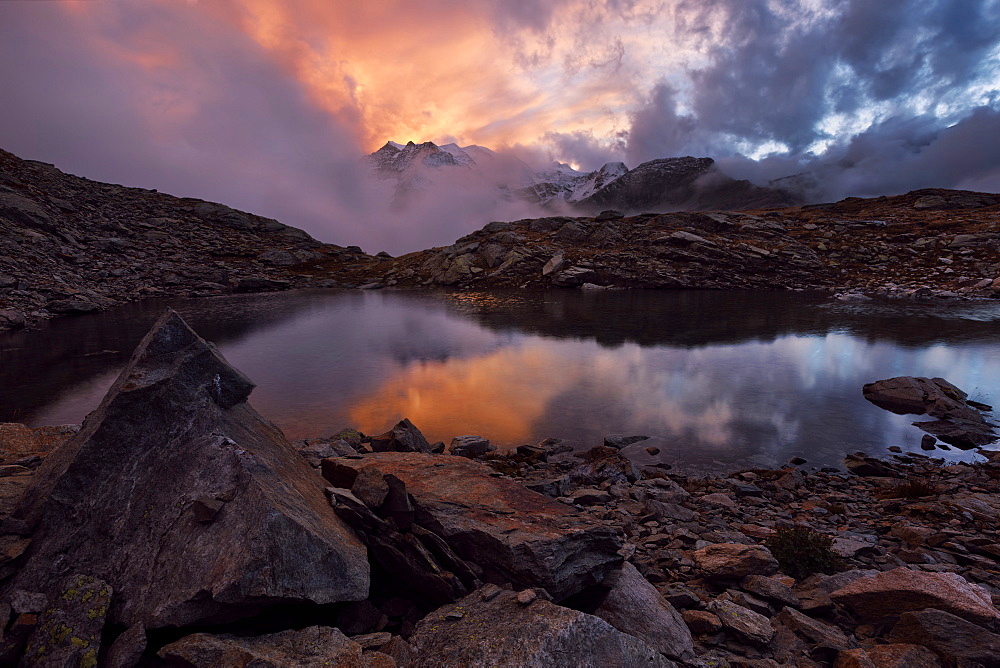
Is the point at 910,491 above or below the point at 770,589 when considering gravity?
below

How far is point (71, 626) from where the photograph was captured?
13.7 ft

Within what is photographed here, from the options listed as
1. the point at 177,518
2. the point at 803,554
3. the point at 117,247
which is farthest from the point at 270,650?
the point at 117,247

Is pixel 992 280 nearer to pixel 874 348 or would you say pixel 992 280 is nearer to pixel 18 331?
pixel 874 348

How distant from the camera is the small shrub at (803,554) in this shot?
8.14 meters

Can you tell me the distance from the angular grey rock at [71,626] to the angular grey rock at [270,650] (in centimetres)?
77

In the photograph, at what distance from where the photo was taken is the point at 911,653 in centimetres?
541

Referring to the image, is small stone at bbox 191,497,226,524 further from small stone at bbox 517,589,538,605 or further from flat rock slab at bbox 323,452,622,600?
small stone at bbox 517,589,538,605

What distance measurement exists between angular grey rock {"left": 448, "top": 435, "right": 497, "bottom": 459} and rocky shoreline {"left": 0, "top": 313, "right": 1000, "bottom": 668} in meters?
7.10

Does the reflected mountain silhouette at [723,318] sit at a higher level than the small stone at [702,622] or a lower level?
lower

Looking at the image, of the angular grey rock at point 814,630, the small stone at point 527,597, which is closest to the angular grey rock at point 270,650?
the small stone at point 527,597

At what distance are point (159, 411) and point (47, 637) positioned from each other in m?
2.76

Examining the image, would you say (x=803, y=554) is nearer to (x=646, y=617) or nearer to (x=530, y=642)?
(x=646, y=617)

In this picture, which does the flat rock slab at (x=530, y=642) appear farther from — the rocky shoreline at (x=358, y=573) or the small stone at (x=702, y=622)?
the small stone at (x=702, y=622)

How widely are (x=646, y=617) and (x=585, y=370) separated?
24689 millimetres
